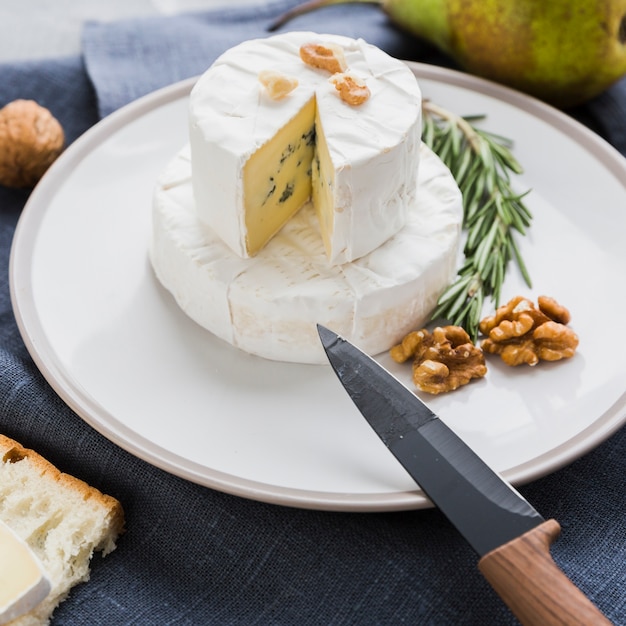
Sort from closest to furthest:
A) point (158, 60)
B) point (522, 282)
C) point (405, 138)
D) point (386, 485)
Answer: point (386, 485) < point (405, 138) < point (522, 282) < point (158, 60)

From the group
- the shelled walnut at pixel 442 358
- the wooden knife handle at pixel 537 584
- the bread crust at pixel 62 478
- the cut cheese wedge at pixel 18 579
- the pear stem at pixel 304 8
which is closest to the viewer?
the wooden knife handle at pixel 537 584

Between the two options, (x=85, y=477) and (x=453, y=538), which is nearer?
(x=453, y=538)

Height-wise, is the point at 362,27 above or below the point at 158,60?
above

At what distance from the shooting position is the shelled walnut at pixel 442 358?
1.86m

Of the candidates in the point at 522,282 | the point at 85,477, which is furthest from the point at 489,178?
the point at 85,477

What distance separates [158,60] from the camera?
2758 mm

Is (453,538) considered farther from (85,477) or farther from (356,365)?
(85,477)

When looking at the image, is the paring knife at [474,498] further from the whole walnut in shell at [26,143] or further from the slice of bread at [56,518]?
the whole walnut in shell at [26,143]

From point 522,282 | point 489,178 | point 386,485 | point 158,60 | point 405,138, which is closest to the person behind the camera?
point 386,485

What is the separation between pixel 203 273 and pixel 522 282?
2.51ft

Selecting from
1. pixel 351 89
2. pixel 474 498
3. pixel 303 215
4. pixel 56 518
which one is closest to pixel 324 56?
pixel 351 89

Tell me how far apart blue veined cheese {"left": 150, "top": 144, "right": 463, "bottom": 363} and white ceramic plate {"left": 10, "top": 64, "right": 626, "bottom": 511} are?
0.25 ft

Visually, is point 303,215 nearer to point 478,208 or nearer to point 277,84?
point 277,84

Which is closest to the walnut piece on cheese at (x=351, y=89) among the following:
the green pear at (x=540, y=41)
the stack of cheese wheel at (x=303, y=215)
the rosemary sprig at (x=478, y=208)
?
the stack of cheese wheel at (x=303, y=215)
